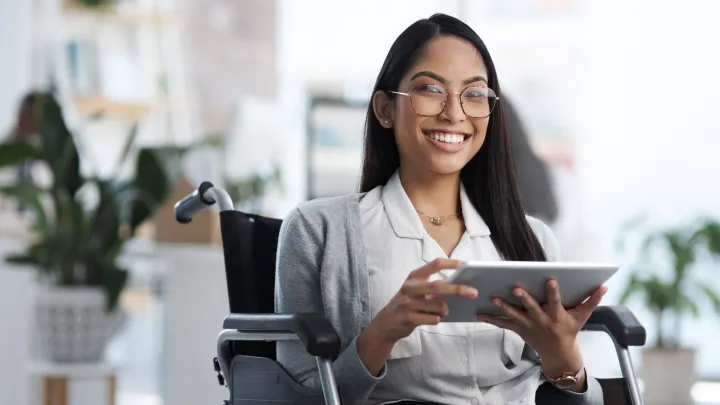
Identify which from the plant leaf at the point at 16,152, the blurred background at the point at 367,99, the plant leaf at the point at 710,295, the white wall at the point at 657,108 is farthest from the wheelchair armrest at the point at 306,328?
the white wall at the point at 657,108

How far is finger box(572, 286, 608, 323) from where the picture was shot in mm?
1507

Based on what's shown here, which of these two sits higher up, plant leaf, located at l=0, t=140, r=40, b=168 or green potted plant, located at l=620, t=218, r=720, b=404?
plant leaf, located at l=0, t=140, r=40, b=168

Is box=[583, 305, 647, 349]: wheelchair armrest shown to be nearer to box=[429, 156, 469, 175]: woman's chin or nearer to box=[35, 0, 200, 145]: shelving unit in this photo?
box=[429, 156, 469, 175]: woman's chin

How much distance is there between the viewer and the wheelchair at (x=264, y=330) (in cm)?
152

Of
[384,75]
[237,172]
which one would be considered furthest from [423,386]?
[237,172]

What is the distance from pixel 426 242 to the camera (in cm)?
172

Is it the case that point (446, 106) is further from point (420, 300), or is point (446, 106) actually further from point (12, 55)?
point (12, 55)

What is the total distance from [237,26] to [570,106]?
1.69 meters

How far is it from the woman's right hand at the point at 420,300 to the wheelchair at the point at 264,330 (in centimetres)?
Result: 8

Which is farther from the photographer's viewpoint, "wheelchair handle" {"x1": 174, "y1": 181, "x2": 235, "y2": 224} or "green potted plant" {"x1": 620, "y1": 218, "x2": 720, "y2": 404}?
"green potted plant" {"x1": 620, "y1": 218, "x2": 720, "y2": 404}

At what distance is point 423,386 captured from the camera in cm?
166

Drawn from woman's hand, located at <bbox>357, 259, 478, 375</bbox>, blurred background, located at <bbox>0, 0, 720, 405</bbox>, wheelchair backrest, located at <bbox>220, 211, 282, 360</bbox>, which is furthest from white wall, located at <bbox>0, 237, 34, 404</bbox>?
woman's hand, located at <bbox>357, 259, 478, 375</bbox>

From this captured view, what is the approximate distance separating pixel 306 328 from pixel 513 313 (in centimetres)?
27

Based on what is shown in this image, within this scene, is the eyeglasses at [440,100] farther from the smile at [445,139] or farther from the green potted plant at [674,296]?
the green potted plant at [674,296]
